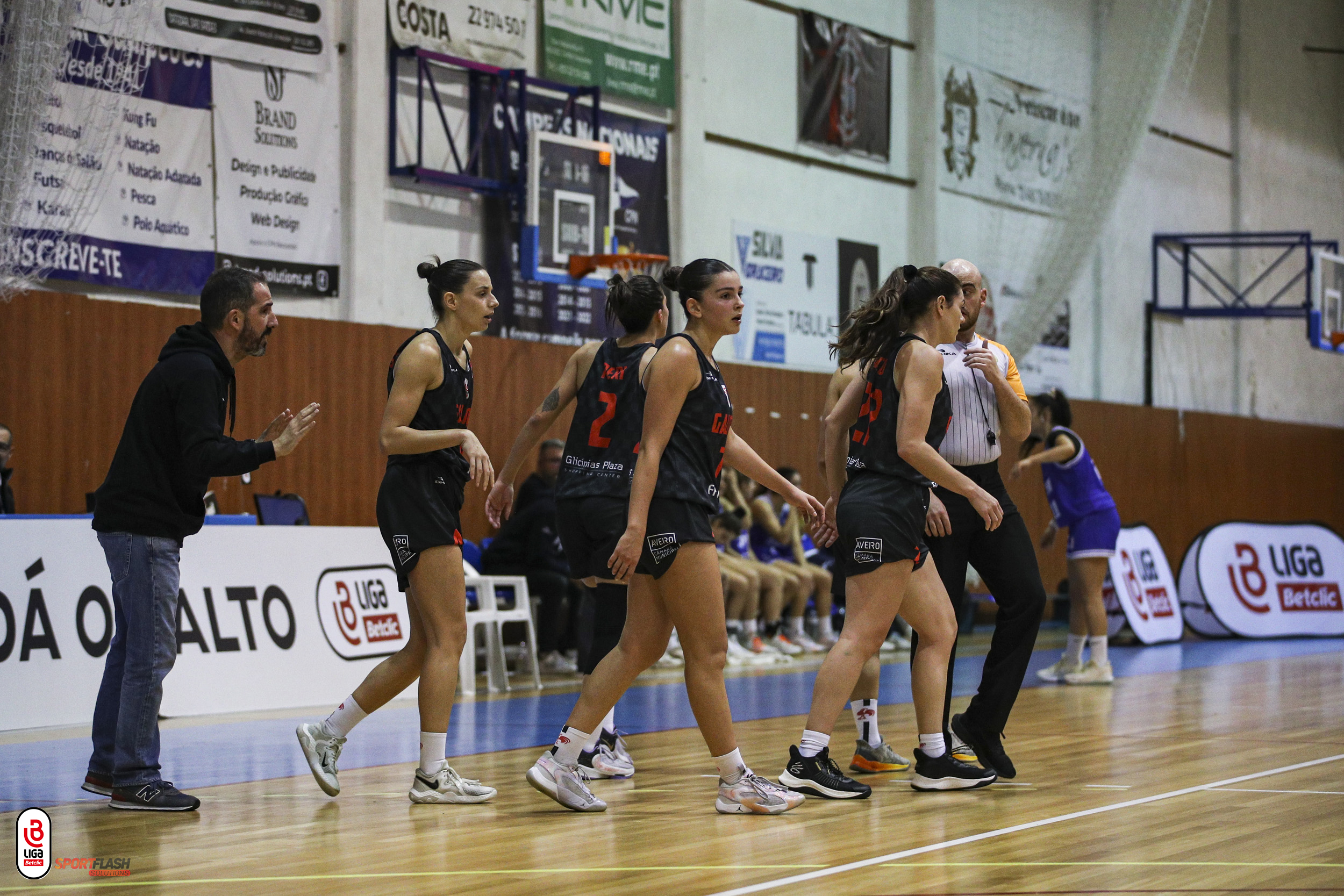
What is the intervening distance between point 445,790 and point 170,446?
5.04 ft

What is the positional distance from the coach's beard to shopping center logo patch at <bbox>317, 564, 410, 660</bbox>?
4.15 metres

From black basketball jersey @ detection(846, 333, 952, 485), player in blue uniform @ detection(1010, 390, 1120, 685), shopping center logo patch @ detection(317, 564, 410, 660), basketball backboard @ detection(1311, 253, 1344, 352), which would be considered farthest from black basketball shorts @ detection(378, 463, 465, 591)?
basketball backboard @ detection(1311, 253, 1344, 352)

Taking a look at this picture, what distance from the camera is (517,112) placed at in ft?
43.0

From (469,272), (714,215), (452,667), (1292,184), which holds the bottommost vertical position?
(452,667)

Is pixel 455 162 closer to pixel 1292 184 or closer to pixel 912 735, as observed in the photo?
pixel 912 735

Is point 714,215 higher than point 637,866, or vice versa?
point 714,215

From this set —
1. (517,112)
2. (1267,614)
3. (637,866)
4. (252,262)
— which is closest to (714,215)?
(517,112)

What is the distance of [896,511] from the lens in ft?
17.3

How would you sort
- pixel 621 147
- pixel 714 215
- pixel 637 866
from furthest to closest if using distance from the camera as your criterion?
pixel 714 215, pixel 621 147, pixel 637 866

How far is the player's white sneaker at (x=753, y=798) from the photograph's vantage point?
4980 millimetres

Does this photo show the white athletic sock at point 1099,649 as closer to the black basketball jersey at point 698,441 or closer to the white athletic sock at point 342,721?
the black basketball jersey at point 698,441

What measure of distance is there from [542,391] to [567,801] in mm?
8197

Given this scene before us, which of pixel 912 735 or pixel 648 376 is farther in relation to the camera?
pixel 912 735

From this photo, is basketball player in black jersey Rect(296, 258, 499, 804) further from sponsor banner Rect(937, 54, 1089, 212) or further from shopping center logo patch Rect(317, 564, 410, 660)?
sponsor banner Rect(937, 54, 1089, 212)
